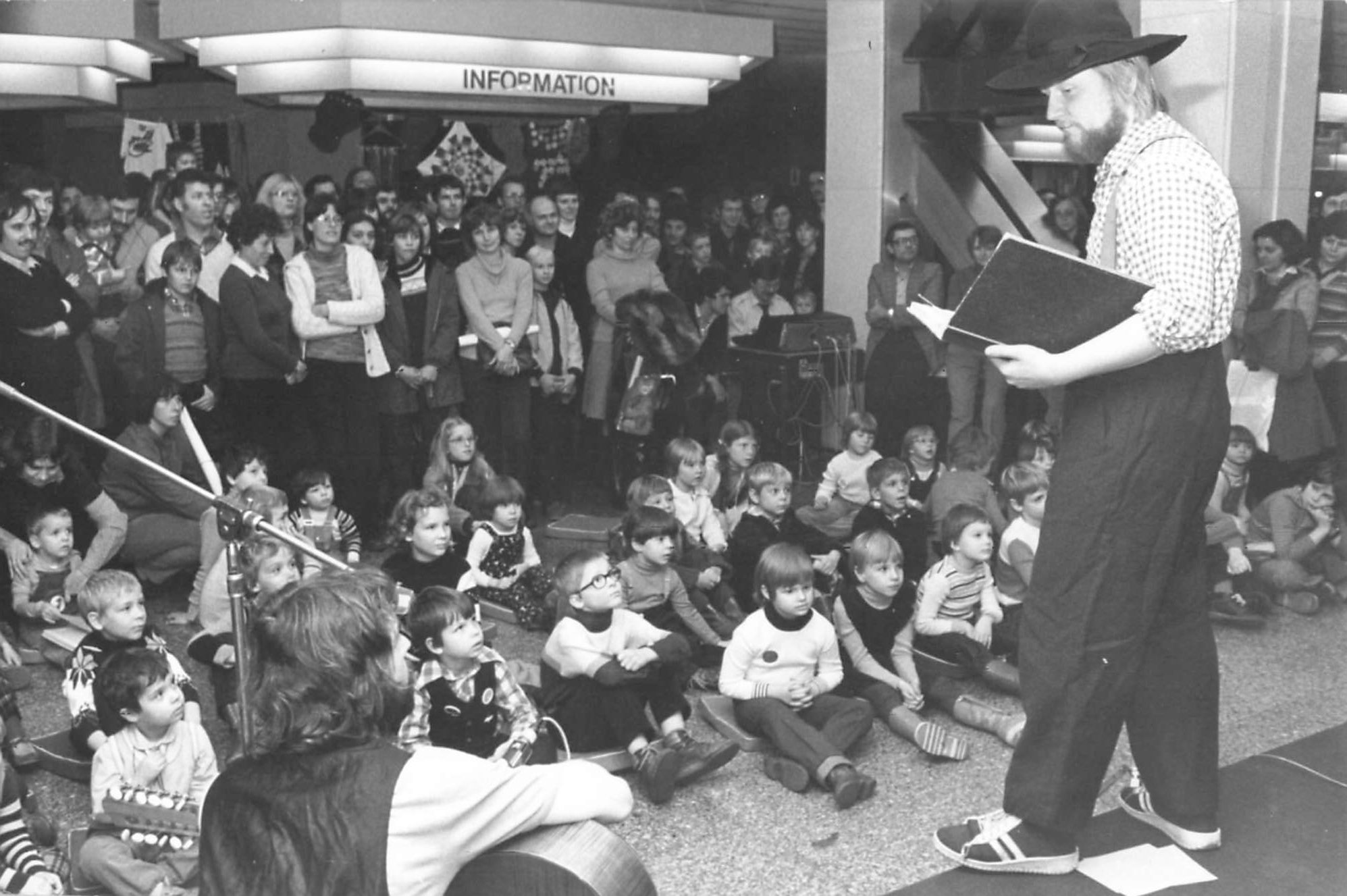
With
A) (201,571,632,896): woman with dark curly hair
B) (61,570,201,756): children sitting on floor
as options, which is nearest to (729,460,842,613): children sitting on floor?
(61,570,201,756): children sitting on floor

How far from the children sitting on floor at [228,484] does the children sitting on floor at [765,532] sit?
171 centimetres

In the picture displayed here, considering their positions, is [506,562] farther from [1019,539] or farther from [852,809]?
[852,809]

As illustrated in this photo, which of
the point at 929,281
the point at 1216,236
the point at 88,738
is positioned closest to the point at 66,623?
the point at 88,738

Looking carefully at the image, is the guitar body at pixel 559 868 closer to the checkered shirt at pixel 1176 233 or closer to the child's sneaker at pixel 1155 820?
the checkered shirt at pixel 1176 233

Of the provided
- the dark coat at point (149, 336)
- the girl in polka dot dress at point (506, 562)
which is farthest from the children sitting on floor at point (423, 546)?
the dark coat at point (149, 336)

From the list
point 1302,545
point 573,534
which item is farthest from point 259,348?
point 1302,545

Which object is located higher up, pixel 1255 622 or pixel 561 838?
pixel 561 838

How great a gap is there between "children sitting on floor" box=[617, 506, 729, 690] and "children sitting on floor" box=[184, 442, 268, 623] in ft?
4.43

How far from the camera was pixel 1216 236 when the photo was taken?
270 centimetres

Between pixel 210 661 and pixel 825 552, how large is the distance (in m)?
2.14

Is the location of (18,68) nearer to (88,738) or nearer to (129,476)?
(129,476)

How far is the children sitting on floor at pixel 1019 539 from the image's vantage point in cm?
477

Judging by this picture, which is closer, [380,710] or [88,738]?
[380,710]

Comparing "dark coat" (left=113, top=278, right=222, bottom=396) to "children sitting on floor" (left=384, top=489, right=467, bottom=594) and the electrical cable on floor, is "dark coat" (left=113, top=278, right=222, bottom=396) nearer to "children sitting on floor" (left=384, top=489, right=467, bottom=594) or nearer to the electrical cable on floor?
"children sitting on floor" (left=384, top=489, right=467, bottom=594)
